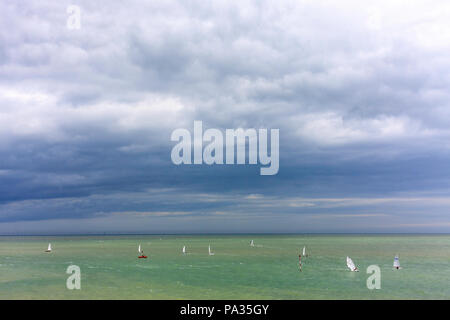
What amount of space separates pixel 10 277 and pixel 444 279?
6662cm

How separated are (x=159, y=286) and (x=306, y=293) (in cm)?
1904
